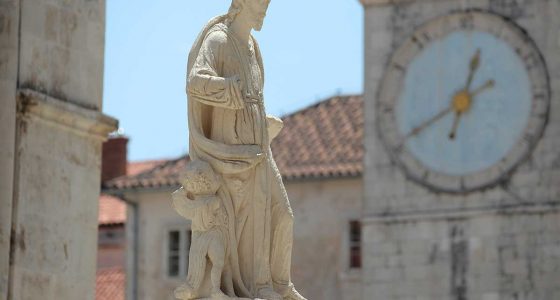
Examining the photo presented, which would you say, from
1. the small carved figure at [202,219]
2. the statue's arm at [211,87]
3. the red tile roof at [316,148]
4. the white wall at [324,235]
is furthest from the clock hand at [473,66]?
the small carved figure at [202,219]

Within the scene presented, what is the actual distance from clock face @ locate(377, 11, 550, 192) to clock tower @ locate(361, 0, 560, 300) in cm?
2

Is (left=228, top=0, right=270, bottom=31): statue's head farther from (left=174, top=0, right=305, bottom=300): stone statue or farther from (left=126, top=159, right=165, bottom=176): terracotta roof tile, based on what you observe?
(left=126, top=159, right=165, bottom=176): terracotta roof tile

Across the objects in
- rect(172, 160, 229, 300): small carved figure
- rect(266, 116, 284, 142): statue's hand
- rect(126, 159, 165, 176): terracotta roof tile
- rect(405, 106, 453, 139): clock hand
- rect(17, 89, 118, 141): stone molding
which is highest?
rect(126, 159, 165, 176): terracotta roof tile

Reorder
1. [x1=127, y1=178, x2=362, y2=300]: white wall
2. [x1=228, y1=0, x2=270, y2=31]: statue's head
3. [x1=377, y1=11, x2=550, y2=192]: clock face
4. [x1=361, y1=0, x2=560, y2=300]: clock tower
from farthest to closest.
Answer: [x1=127, y1=178, x2=362, y2=300]: white wall, [x1=377, y1=11, x2=550, y2=192]: clock face, [x1=361, y1=0, x2=560, y2=300]: clock tower, [x1=228, y1=0, x2=270, y2=31]: statue's head

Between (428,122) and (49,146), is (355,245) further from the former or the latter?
(49,146)

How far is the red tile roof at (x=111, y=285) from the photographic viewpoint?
165 feet

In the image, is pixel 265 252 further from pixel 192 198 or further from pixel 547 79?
pixel 547 79

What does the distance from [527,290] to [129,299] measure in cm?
1155

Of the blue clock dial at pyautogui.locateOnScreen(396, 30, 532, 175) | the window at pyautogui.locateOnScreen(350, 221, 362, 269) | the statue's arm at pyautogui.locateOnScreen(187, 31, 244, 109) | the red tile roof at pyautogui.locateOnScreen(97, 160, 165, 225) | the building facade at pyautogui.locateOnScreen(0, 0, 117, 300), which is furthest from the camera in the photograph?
the red tile roof at pyautogui.locateOnScreen(97, 160, 165, 225)

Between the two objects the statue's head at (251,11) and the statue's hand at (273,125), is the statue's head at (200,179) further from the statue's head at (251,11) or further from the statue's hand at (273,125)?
the statue's head at (251,11)

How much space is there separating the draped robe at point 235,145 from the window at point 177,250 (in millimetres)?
30775

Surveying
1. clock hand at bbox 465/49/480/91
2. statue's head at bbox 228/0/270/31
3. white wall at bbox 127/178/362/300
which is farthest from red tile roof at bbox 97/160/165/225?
statue's head at bbox 228/0/270/31

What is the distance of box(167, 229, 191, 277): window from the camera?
159ft

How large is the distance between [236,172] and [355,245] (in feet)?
96.4
